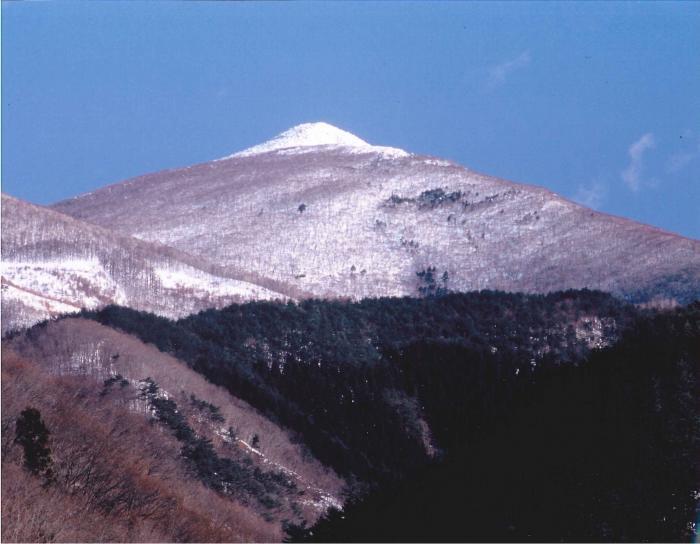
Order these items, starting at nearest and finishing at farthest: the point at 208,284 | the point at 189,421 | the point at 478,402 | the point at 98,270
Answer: the point at 189,421, the point at 478,402, the point at 98,270, the point at 208,284

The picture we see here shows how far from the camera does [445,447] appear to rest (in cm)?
4556

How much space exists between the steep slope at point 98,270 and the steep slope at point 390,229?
546 inches

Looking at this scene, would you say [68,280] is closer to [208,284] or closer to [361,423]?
[208,284]

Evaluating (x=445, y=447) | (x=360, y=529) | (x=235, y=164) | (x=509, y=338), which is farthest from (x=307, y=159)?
(x=360, y=529)

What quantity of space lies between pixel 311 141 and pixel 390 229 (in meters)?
55.2

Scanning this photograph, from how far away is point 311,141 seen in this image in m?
165

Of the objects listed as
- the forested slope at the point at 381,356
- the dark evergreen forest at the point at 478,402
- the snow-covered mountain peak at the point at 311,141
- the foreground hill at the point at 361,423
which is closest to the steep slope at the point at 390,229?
the snow-covered mountain peak at the point at 311,141

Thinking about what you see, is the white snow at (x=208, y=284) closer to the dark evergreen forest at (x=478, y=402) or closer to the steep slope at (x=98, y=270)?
the steep slope at (x=98, y=270)

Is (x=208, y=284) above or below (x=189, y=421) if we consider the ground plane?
above

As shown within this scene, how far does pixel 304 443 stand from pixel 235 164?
113 m

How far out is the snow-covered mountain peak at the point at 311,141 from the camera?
506 feet

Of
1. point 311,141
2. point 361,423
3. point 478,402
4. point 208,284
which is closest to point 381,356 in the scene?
point 478,402

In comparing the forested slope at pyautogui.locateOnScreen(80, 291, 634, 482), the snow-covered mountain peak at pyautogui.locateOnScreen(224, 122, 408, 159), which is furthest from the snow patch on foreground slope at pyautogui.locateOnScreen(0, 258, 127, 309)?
the snow-covered mountain peak at pyautogui.locateOnScreen(224, 122, 408, 159)

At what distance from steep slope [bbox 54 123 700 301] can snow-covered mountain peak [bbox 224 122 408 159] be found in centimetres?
A: 678
